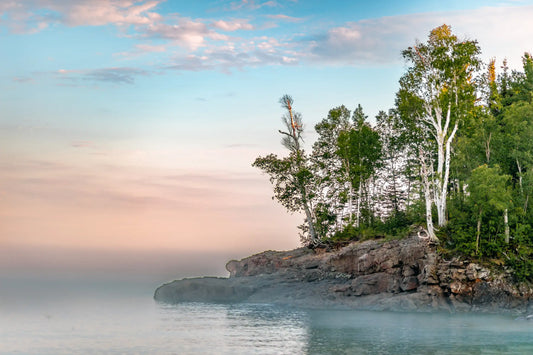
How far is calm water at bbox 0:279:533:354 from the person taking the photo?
2491cm

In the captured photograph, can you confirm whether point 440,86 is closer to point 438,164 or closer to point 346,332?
point 438,164

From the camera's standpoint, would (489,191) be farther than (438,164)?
No

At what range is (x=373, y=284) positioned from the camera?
146ft

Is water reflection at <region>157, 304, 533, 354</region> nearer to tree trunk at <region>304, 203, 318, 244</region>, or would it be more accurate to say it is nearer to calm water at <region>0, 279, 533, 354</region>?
calm water at <region>0, 279, 533, 354</region>

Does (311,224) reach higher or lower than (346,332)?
higher

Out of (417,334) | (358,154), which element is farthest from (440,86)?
(417,334)

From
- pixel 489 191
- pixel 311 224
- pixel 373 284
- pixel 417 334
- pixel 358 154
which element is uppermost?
pixel 358 154

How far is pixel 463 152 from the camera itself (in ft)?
162

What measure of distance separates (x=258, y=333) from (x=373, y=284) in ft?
57.2

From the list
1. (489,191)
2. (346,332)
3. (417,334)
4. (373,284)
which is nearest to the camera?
(417,334)

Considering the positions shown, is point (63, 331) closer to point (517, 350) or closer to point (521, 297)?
point (517, 350)

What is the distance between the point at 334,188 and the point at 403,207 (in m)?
9.90

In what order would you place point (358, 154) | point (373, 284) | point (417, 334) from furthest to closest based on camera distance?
point (358, 154)
point (373, 284)
point (417, 334)

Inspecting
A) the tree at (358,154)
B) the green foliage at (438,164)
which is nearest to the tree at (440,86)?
the green foliage at (438,164)
